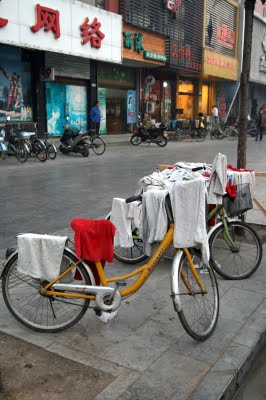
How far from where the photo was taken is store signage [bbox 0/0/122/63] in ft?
47.6

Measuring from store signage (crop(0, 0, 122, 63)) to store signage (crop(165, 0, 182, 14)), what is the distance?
15.9ft

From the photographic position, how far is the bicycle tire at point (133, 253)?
4785mm

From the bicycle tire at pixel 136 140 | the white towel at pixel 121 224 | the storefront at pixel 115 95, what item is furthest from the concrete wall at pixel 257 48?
the white towel at pixel 121 224

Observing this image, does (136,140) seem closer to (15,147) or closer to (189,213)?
(15,147)

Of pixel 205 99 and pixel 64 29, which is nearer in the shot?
pixel 64 29

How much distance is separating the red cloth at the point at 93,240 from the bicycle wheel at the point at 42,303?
0.13 m

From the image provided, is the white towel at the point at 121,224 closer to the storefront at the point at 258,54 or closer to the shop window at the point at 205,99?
the shop window at the point at 205,99

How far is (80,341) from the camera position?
3.18m

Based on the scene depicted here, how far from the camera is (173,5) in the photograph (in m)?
23.5

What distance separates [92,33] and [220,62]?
583 inches

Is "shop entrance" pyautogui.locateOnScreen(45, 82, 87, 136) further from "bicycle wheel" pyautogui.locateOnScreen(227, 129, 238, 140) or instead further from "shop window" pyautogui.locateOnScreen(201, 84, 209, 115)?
"shop window" pyautogui.locateOnScreen(201, 84, 209, 115)

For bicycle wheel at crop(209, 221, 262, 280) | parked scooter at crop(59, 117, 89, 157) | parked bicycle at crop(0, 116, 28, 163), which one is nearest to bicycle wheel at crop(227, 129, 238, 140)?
parked scooter at crop(59, 117, 89, 157)

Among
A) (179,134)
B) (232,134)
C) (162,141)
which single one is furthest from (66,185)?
(232,134)

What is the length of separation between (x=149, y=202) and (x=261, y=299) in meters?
1.38
